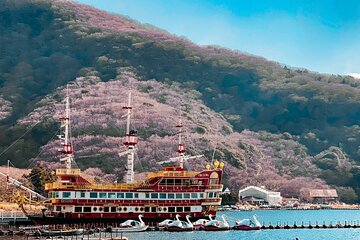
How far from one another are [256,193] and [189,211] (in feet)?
265

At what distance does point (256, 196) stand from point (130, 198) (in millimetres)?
86557

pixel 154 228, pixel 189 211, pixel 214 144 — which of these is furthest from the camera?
pixel 214 144

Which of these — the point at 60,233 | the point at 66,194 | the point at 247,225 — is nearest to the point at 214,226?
the point at 247,225

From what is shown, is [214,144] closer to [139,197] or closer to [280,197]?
[280,197]

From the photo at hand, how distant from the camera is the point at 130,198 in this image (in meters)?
98.4

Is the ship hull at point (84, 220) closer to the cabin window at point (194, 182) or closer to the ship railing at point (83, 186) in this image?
the ship railing at point (83, 186)

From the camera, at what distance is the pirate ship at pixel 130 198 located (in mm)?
95312

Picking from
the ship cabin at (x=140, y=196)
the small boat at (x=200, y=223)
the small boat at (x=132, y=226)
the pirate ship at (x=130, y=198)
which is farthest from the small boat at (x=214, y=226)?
the small boat at (x=132, y=226)

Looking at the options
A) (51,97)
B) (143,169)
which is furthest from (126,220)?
(51,97)

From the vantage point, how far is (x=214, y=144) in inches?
7274

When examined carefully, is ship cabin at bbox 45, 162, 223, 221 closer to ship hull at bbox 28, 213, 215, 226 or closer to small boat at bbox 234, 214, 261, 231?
ship hull at bbox 28, 213, 215, 226

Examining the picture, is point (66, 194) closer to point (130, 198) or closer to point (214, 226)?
point (130, 198)

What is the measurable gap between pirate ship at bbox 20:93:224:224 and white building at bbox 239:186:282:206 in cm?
7605

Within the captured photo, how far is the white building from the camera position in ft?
588
